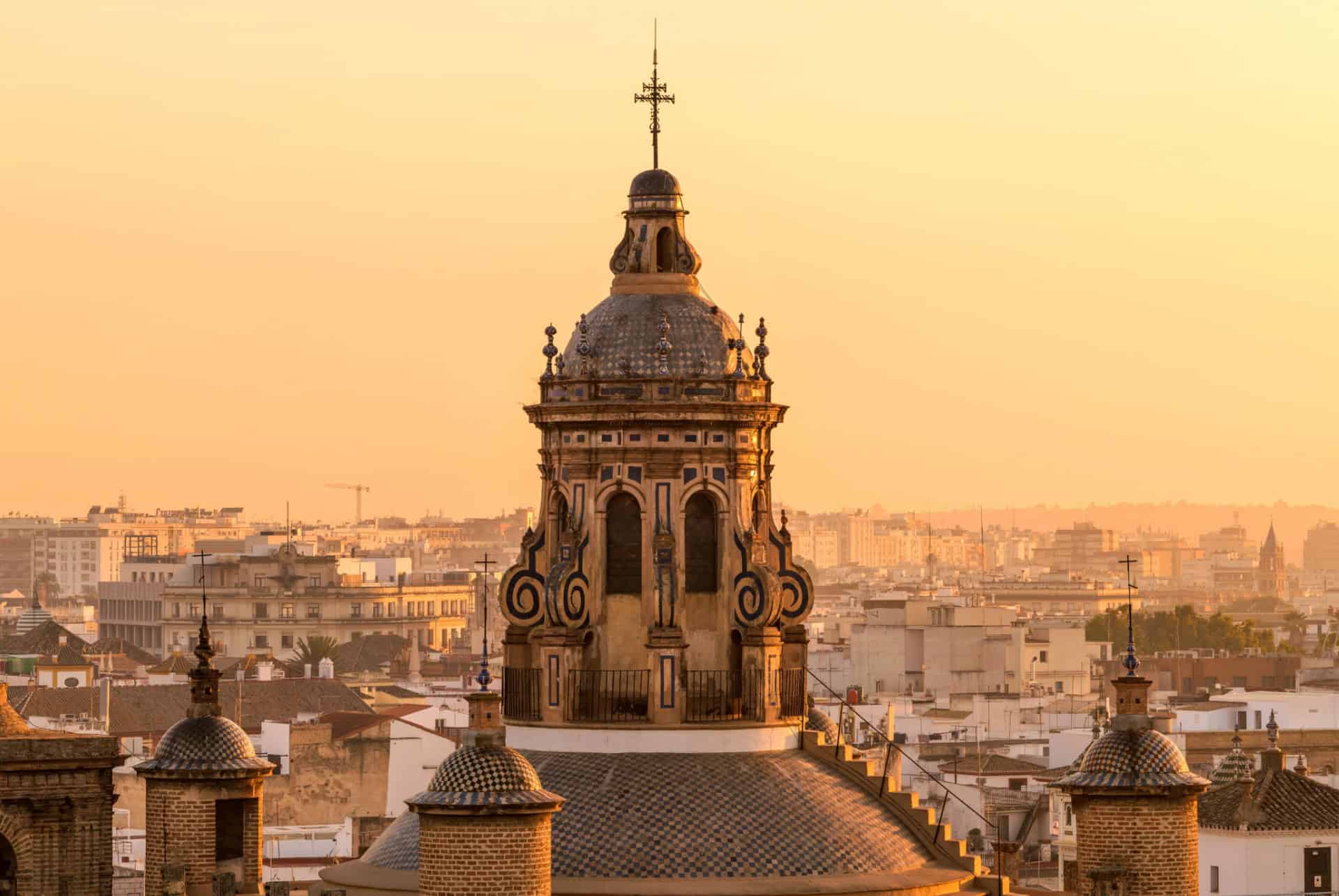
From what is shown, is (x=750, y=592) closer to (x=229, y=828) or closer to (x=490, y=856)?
(x=490, y=856)

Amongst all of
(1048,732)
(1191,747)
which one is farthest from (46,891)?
(1048,732)

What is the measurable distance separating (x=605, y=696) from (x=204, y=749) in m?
4.34

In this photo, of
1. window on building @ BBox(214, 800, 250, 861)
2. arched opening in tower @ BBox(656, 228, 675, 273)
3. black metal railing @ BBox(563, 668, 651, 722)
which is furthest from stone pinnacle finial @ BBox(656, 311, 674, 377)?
window on building @ BBox(214, 800, 250, 861)

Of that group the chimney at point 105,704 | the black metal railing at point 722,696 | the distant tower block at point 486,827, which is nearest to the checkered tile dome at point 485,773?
the distant tower block at point 486,827

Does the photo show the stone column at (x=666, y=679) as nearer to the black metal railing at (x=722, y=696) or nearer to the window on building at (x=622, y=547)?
the black metal railing at (x=722, y=696)

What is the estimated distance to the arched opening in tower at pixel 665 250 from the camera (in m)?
45.9

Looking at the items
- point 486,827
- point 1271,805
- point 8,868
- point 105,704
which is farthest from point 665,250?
point 105,704

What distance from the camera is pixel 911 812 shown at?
146 ft

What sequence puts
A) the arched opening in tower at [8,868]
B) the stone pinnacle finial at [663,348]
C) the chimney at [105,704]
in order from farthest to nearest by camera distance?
the chimney at [105,704]
the arched opening in tower at [8,868]
the stone pinnacle finial at [663,348]

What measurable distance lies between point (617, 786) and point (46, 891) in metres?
9.61

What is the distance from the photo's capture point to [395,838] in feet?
146

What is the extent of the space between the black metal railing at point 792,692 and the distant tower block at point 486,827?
14.2ft

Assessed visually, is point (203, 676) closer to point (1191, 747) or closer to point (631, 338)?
point (631, 338)

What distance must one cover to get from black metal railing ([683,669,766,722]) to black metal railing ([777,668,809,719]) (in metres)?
0.41
